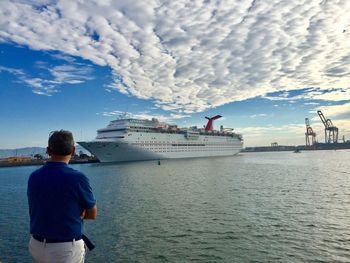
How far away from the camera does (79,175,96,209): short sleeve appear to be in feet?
9.83

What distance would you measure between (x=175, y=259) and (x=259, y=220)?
6.43 metres

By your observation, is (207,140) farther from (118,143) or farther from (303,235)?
(303,235)

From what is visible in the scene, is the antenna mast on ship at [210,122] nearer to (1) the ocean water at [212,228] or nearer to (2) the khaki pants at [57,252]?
(1) the ocean water at [212,228]

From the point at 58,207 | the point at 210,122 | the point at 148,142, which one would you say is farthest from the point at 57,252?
the point at 210,122

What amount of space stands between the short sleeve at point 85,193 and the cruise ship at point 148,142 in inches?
2762

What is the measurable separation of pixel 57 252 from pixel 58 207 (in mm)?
440

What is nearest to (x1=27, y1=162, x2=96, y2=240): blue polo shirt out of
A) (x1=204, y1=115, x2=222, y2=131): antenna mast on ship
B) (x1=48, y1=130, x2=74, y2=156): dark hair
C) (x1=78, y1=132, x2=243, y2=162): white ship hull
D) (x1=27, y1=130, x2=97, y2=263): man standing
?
(x1=27, y1=130, x2=97, y2=263): man standing

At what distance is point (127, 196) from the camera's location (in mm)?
23719

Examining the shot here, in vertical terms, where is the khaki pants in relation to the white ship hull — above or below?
below

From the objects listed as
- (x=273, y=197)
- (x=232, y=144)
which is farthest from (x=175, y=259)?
(x=232, y=144)

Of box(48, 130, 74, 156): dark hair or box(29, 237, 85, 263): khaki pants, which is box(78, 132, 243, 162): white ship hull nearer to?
box(48, 130, 74, 156): dark hair

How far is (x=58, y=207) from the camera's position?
300 centimetres

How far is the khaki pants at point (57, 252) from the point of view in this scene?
293cm

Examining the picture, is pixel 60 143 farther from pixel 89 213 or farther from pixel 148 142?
pixel 148 142
